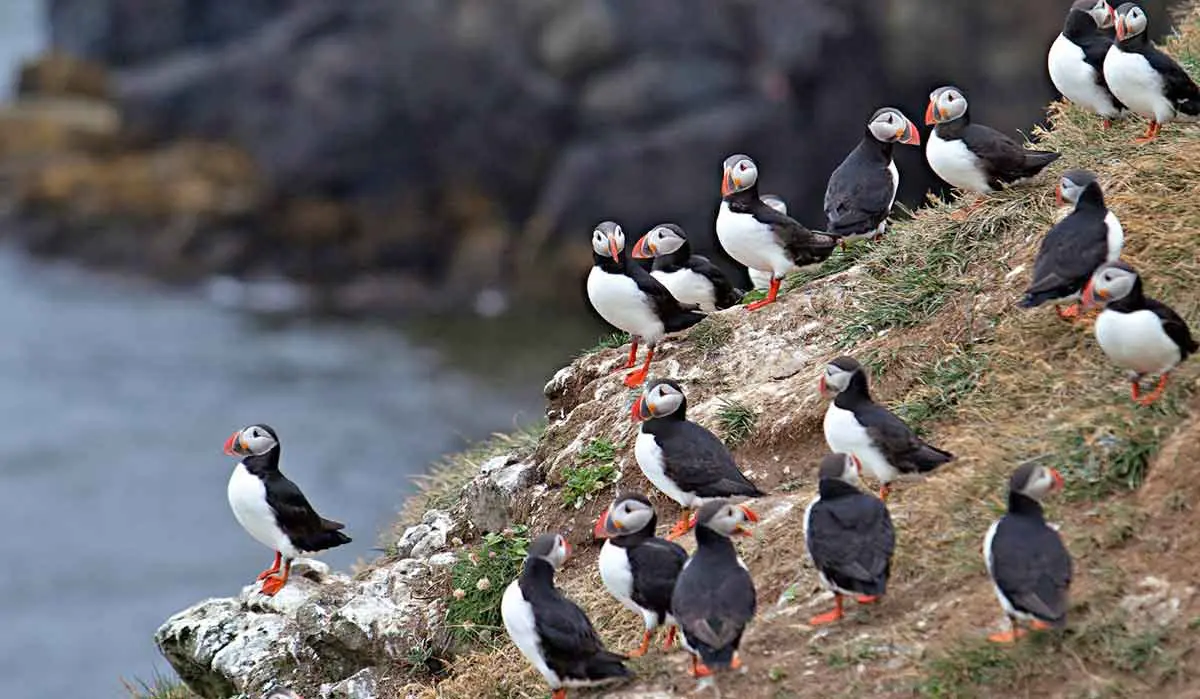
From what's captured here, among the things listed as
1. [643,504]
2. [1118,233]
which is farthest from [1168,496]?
[643,504]

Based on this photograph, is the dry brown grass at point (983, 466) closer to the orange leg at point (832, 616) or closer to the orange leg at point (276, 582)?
the orange leg at point (832, 616)

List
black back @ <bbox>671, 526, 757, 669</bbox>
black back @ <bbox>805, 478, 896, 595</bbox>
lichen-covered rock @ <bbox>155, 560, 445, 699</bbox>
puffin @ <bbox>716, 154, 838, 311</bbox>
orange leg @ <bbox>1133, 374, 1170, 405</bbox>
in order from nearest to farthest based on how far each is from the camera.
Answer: black back @ <bbox>671, 526, 757, 669</bbox> → black back @ <bbox>805, 478, 896, 595</bbox> → orange leg @ <bbox>1133, 374, 1170, 405</bbox> → lichen-covered rock @ <bbox>155, 560, 445, 699</bbox> → puffin @ <bbox>716, 154, 838, 311</bbox>

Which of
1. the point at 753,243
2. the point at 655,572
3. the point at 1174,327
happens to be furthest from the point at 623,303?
the point at 1174,327

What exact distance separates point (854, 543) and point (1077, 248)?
1841 mm

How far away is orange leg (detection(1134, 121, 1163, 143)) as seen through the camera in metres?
8.81

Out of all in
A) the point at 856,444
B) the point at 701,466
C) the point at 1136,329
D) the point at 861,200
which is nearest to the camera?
the point at 1136,329

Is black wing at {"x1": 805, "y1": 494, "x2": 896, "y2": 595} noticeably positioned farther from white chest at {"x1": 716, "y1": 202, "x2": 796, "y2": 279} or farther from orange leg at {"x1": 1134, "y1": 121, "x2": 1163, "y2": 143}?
orange leg at {"x1": 1134, "y1": 121, "x2": 1163, "y2": 143}

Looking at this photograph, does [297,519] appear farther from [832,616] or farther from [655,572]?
[832,616]

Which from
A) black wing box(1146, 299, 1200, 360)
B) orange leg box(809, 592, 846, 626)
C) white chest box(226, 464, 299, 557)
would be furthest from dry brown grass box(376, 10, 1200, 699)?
white chest box(226, 464, 299, 557)

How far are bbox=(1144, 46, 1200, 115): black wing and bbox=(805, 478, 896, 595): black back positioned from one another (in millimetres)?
3349

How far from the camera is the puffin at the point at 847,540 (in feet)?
20.8

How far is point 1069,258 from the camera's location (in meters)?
7.21

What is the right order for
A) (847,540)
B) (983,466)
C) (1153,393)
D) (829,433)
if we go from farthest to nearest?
(829,433), (983,466), (1153,393), (847,540)

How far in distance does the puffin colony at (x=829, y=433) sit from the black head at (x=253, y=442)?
0.03 feet
